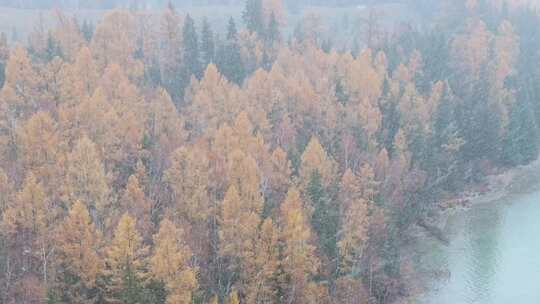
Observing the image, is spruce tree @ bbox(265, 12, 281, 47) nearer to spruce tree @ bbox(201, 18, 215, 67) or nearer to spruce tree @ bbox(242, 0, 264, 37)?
spruce tree @ bbox(242, 0, 264, 37)

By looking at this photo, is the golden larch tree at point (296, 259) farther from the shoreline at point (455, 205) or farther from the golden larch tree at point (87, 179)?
the golden larch tree at point (87, 179)

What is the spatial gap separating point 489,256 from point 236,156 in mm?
28373

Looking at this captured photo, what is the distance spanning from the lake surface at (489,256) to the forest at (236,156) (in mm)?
3633

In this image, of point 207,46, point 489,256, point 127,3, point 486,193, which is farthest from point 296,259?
point 127,3

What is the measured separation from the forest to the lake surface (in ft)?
11.9

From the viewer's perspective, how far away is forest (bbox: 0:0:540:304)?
43906 millimetres

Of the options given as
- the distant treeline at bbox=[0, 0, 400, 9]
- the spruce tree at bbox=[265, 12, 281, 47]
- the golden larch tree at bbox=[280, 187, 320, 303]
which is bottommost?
the golden larch tree at bbox=[280, 187, 320, 303]

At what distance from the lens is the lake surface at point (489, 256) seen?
56.8m

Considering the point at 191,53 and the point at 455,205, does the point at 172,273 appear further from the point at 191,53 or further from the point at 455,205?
the point at 191,53

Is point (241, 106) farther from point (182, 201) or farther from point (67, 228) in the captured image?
point (67, 228)

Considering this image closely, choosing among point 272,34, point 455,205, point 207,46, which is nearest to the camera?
point 455,205

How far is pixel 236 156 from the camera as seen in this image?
5412 cm

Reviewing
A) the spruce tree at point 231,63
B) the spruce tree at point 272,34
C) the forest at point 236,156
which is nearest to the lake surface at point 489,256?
the forest at point 236,156

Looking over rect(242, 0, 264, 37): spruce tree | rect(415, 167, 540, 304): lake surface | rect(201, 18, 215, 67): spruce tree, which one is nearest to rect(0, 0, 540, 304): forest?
rect(201, 18, 215, 67): spruce tree
